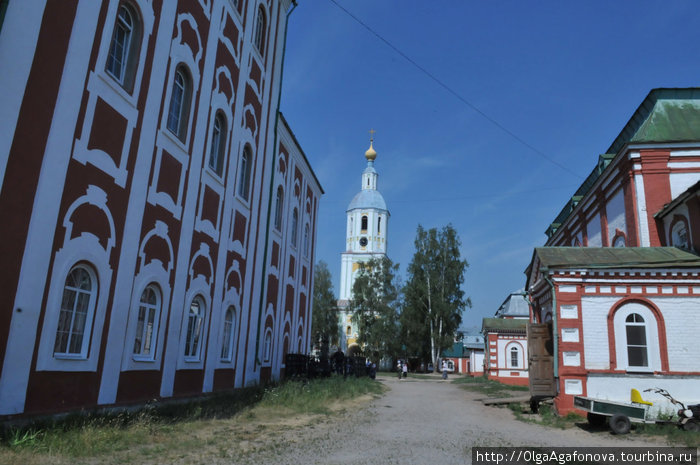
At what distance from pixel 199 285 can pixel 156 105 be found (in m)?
4.48

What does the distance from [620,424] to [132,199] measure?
34.6ft

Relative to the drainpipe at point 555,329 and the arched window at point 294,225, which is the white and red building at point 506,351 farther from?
the drainpipe at point 555,329

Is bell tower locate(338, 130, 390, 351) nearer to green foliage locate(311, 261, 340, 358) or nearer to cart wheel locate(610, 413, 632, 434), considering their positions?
green foliage locate(311, 261, 340, 358)

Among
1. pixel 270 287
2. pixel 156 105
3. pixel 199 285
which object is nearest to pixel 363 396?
pixel 270 287

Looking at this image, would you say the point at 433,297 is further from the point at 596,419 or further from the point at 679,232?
the point at 596,419

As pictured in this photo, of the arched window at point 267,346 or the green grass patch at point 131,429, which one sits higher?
the arched window at point 267,346

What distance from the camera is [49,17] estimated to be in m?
7.60

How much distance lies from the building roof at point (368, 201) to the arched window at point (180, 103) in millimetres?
55002

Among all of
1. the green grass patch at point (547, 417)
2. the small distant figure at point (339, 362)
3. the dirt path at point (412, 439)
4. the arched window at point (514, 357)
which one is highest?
the arched window at point (514, 357)

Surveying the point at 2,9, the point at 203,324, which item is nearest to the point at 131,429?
the point at 203,324

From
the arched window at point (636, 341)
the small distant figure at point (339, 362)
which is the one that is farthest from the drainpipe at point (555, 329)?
the small distant figure at point (339, 362)

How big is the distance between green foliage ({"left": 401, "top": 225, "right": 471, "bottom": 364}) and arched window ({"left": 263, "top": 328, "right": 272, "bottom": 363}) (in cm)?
2855

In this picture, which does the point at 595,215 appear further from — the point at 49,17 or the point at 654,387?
the point at 49,17

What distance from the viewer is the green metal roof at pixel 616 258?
1266cm
